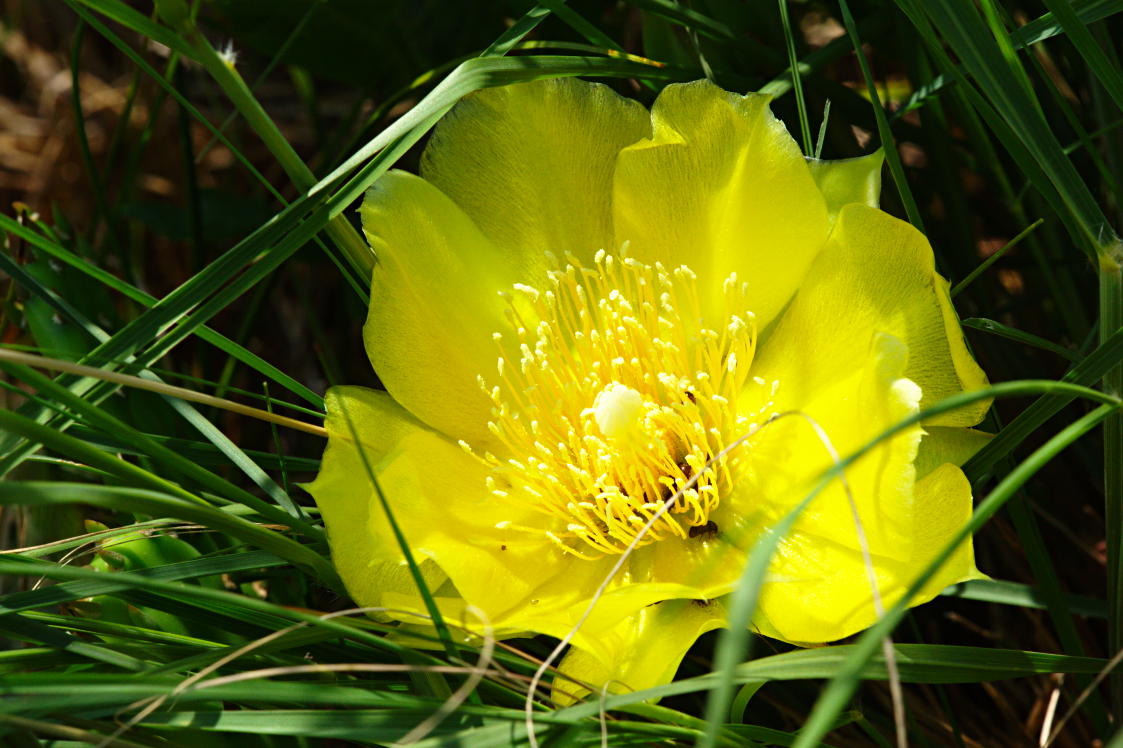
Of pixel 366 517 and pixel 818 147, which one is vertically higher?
pixel 818 147

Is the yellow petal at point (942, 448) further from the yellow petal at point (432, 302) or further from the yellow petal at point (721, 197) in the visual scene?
the yellow petal at point (432, 302)

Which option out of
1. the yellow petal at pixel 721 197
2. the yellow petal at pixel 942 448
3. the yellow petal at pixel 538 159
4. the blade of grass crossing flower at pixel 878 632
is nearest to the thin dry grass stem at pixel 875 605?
the blade of grass crossing flower at pixel 878 632

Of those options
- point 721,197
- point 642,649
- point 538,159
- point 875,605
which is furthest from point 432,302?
point 875,605

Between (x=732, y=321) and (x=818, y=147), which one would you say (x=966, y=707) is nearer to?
(x=732, y=321)

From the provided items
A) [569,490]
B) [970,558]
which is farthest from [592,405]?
[970,558]

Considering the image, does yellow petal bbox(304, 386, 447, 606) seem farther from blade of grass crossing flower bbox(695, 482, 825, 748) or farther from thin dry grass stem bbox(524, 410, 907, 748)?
blade of grass crossing flower bbox(695, 482, 825, 748)

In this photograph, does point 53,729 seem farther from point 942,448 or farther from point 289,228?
point 942,448
